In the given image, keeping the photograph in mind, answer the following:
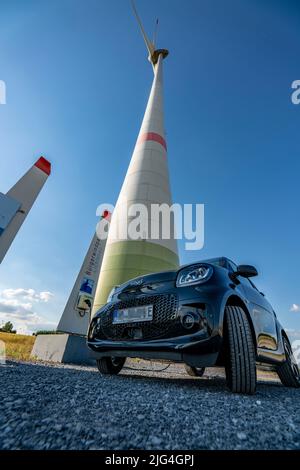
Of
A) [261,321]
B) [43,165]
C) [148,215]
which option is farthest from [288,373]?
[148,215]

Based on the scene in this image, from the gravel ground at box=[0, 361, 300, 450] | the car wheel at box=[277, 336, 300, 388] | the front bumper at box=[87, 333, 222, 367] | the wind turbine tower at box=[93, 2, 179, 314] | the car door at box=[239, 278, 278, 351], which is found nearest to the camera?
the gravel ground at box=[0, 361, 300, 450]

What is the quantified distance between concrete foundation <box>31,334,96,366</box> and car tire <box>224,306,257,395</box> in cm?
399

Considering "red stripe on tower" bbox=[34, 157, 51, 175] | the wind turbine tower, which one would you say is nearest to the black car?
"red stripe on tower" bbox=[34, 157, 51, 175]

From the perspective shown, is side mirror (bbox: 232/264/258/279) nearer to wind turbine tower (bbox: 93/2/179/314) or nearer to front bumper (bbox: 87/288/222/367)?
front bumper (bbox: 87/288/222/367)

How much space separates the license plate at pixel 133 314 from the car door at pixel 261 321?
43.1 inches

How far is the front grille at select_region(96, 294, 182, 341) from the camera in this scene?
213 centimetres

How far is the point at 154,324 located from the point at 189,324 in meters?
0.34

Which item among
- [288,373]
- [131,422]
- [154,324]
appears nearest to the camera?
[131,422]

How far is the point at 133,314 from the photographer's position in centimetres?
241

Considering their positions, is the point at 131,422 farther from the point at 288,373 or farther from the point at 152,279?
the point at 288,373

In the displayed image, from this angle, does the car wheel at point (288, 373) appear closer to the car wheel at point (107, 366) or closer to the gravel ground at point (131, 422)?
the car wheel at point (107, 366)

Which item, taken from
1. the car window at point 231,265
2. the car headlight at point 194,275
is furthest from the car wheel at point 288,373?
the car headlight at point 194,275
